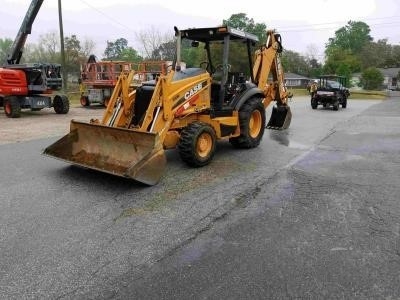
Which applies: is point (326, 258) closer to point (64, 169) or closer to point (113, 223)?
point (113, 223)

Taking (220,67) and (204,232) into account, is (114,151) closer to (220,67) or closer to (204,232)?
(204,232)

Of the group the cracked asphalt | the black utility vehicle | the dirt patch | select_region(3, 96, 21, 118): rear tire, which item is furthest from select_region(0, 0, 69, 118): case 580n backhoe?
the black utility vehicle

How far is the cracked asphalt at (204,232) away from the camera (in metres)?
3.28

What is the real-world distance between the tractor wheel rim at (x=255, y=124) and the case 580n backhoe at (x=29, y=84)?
988 centimetres

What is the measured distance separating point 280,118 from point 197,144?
5511 millimetres

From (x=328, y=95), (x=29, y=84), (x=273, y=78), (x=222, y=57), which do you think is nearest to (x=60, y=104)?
(x=29, y=84)

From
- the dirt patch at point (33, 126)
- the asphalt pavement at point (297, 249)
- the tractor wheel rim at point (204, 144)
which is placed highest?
the tractor wheel rim at point (204, 144)

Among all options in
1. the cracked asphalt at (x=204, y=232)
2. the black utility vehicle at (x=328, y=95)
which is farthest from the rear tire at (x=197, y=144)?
the black utility vehicle at (x=328, y=95)

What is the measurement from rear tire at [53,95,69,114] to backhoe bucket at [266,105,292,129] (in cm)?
887

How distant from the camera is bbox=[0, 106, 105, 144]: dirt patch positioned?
10.7 m

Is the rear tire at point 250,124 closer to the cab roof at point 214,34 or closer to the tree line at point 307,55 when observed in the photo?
the cab roof at point 214,34

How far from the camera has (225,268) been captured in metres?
3.54

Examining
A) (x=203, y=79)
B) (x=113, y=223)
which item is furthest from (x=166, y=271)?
(x=203, y=79)

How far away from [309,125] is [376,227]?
31.4 ft
